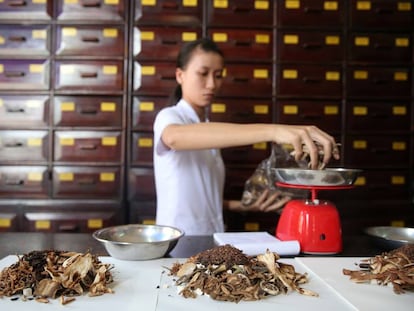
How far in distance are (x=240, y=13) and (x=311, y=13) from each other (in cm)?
44

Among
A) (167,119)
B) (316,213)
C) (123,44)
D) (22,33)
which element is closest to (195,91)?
(167,119)

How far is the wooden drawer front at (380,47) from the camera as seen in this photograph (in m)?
2.64

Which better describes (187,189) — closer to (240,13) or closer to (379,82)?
(240,13)

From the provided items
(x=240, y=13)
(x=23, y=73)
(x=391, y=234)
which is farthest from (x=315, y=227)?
(x=23, y=73)

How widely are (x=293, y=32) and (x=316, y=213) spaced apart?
1.65 metres

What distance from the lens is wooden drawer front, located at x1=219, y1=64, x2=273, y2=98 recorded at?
2.59m

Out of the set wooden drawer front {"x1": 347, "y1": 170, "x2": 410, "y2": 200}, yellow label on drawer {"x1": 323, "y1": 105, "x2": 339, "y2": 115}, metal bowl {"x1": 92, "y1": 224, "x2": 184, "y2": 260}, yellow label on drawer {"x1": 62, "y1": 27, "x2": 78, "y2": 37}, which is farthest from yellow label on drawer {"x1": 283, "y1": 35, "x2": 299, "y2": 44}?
metal bowl {"x1": 92, "y1": 224, "x2": 184, "y2": 260}

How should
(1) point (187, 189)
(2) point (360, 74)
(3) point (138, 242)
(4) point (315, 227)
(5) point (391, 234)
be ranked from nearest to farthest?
1. (3) point (138, 242)
2. (4) point (315, 227)
3. (5) point (391, 234)
4. (1) point (187, 189)
5. (2) point (360, 74)

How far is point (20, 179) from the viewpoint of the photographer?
2.58 metres

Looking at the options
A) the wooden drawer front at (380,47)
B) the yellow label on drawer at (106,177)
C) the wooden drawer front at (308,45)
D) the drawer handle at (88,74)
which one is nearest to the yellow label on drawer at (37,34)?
the drawer handle at (88,74)

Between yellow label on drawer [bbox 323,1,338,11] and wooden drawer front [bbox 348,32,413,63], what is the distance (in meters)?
0.20

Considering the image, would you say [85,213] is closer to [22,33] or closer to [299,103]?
[22,33]

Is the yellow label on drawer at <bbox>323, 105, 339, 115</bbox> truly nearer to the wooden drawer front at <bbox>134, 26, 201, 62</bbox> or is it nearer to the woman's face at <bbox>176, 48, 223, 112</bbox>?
the wooden drawer front at <bbox>134, 26, 201, 62</bbox>

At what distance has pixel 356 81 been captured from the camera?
2.65m
